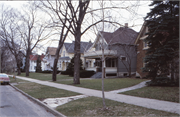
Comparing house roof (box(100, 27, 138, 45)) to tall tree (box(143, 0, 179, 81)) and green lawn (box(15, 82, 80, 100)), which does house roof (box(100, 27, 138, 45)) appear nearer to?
tall tree (box(143, 0, 179, 81))

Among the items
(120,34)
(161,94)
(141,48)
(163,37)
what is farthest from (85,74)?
(161,94)

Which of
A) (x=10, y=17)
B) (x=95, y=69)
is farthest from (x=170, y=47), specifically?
(x=10, y=17)

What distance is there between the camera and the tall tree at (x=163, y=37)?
13062mm

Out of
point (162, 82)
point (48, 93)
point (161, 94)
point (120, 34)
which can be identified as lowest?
point (48, 93)

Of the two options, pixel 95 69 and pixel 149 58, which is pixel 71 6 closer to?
pixel 149 58

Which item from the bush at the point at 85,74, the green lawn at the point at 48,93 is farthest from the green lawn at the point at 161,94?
the bush at the point at 85,74

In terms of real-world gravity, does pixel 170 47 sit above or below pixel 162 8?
below

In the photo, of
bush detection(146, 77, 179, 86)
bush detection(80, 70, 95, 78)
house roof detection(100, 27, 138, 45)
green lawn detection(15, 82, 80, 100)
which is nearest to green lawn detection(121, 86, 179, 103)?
bush detection(146, 77, 179, 86)

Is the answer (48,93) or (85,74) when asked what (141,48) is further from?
(48,93)

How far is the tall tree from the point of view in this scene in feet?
42.9

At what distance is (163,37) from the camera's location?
13898 mm

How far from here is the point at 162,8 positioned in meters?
13.9

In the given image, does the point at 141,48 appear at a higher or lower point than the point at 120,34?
higher

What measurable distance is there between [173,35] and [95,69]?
54.4 feet
